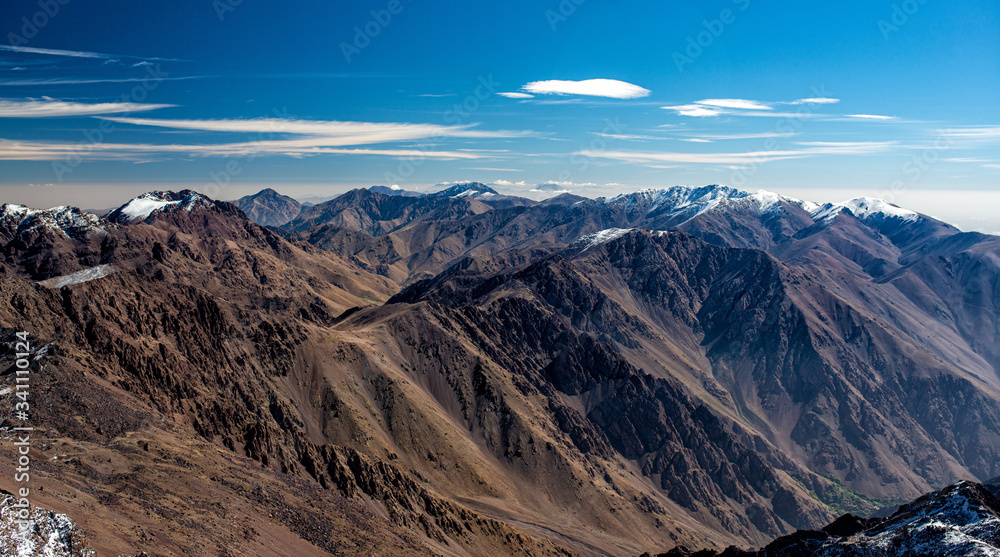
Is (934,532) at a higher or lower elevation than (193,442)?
lower

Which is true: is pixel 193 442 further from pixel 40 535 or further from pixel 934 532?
pixel 934 532

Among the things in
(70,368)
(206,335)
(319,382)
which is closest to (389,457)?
(319,382)

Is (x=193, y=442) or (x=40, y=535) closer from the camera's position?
(x=40, y=535)

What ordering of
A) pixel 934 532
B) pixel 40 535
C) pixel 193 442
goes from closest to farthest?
1. pixel 40 535
2. pixel 934 532
3. pixel 193 442

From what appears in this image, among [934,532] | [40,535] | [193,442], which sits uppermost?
[40,535]

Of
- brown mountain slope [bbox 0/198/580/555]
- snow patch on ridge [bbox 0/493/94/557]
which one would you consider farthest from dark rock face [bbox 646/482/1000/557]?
snow patch on ridge [bbox 0/493/94/557]

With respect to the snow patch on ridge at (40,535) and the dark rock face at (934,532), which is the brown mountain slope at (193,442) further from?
the dark rock face at (934,532)

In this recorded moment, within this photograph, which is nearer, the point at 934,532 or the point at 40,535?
the point at 40,535

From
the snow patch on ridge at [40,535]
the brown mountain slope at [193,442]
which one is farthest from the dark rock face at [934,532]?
the snow patch on ridge at [40,535]

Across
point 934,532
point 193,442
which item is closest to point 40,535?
point 193,442

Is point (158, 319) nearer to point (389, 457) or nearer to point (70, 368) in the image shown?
point (70, 368)

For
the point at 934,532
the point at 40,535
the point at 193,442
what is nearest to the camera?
the point at 40,535

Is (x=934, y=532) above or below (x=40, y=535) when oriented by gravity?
below
